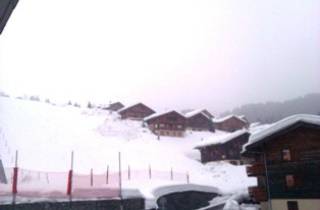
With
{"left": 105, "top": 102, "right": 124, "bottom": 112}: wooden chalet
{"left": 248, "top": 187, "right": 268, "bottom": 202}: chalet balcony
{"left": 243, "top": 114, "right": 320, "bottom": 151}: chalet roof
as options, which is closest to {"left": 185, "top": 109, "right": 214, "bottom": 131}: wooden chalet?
{"left": 105, "top": 102, "right": 124, "bottom": 112}: wooden chalet

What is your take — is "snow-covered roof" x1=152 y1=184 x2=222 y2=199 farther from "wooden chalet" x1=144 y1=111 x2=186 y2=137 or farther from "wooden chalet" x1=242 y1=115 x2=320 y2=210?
"wooden chalet" x1=144 y1=111 x2=186 y2=137

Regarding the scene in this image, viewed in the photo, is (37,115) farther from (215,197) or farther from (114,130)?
(215,197)

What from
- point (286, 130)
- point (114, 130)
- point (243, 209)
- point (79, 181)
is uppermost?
point (114, 130)

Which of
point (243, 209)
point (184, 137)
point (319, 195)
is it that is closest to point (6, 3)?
point (319, 195)

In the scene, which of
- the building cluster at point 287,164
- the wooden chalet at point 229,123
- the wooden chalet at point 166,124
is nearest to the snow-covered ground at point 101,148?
the wooden chalet at point 166,124

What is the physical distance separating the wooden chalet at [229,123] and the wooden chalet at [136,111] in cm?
1069

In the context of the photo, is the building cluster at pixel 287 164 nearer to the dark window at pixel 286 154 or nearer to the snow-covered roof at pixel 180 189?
the dark window at pixel 286 154

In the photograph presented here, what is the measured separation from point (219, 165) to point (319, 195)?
20.0 m

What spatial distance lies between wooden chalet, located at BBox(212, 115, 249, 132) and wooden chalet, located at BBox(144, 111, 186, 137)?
1032 centimetres

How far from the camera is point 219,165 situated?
34656mm

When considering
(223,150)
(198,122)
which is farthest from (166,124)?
(223,150)

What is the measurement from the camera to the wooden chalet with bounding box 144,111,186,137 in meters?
45.4

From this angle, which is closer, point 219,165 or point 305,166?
point 305,166

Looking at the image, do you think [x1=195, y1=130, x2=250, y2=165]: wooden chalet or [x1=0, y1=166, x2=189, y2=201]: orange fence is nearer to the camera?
[x1=0, y1=166, x2=189, y2=201]: orange fence
